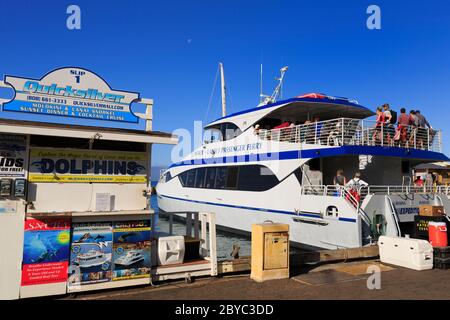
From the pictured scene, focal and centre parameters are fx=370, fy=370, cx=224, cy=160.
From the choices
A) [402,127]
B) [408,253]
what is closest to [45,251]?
[408,253]

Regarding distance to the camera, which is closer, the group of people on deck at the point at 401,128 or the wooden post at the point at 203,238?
the wooden post at the point at 203,238

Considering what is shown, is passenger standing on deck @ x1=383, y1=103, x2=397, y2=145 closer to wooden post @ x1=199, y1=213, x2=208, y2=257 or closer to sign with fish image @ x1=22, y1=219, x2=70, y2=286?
wooden post @ x1=199, y1=213, x2=208, y2=257

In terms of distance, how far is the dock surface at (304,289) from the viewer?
18.7 feet

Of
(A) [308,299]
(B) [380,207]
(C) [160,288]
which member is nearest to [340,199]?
(B) [380,207]

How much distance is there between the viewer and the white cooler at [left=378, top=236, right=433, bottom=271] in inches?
305

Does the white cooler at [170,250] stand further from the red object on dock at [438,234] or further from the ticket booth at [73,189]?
the red object on dock at [438,234]

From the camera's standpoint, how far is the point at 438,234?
8.51 meters

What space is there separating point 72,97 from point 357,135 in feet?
30.2

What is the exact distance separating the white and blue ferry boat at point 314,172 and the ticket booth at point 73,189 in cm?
703

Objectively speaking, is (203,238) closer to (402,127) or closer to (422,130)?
(402,127)

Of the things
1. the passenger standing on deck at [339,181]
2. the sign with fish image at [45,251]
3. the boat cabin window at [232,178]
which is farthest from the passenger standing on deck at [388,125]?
the sign with fish image at [45,251]

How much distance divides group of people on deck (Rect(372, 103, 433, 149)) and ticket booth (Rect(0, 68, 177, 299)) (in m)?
8.74

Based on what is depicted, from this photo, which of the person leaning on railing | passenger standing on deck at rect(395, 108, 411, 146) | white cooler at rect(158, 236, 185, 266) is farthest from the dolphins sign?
passenger standing on deck at rect(395, 108, 411, 146)

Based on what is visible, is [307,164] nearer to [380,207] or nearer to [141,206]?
[380,207]
